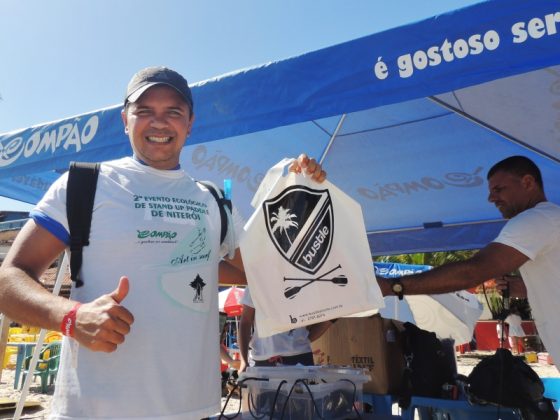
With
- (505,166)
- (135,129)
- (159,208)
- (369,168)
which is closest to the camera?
(159,208)

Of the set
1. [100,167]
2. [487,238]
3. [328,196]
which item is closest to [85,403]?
[100,167]

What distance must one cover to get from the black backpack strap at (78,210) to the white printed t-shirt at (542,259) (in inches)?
72.7


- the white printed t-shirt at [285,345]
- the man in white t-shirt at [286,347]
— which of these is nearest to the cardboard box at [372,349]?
the man in white t-shirt at [286,347]

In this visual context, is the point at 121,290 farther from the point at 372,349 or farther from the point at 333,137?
the point at 333,137

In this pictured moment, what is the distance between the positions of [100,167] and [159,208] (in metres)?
0.26

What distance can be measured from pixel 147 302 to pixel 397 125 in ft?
9.42

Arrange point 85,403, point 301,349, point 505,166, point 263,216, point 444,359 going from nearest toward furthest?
point 85,403 < point 263,216 < point 505,166 < point 444,359 < point 301,349

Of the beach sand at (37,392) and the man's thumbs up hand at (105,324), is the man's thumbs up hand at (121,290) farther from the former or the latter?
the beach sand at (37,392)

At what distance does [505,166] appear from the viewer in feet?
8.64

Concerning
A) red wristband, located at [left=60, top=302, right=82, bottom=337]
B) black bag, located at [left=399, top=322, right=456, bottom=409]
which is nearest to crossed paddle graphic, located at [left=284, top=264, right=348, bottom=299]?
red wristband, located at [left=60, top=302, right=82, bottom=337]

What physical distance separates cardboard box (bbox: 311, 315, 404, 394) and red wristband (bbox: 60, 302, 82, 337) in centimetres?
223

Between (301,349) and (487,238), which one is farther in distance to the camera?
(487,238)

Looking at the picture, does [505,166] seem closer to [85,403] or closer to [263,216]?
[263,216]

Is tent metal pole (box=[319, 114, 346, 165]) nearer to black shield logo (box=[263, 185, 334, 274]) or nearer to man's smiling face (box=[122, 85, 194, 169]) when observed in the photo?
black shield logo (box=[263, 185, 334, 274])
